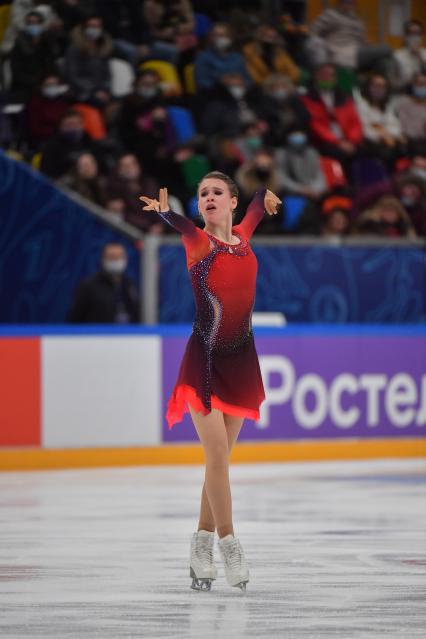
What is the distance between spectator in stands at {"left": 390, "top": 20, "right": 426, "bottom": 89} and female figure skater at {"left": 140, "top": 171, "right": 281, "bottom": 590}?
13963 mm

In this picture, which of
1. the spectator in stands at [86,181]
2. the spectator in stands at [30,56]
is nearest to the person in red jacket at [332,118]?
the spectator in stands at [30,56]

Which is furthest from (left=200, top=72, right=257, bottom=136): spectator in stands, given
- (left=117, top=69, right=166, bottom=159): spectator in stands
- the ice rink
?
the ice rink

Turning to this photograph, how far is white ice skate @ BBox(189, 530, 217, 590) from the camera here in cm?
621

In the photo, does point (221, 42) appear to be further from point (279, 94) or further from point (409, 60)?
point (409, 60)

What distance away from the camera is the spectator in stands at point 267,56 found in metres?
18.2

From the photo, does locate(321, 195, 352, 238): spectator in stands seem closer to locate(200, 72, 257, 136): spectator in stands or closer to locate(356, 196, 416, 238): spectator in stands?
locate(356, 196, 416, 238): spectator in stands

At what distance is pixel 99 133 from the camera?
15.5m

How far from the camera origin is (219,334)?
6.27 m

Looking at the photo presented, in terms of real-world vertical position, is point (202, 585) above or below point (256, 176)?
below

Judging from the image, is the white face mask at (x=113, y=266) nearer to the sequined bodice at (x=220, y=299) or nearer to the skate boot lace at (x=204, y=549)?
the sequined bodice at (x=220, y=299)

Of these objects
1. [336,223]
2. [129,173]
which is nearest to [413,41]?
[336,223]

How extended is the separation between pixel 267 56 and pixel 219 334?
1269 cm

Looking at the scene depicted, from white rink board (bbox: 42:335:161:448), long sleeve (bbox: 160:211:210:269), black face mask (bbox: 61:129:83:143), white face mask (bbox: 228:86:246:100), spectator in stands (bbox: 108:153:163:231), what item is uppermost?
white face mask (bbox: 228:86:246:100)

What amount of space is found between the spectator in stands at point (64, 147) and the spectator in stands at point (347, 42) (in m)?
5.82
